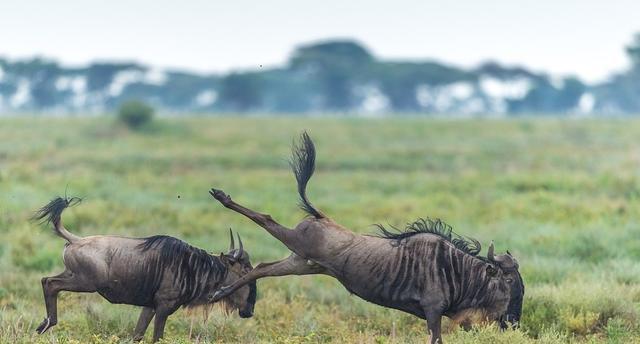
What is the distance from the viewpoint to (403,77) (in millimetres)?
83812

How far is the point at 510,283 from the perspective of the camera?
24.0ft

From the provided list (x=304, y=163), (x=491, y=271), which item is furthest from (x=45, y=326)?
(x=491, y=271)

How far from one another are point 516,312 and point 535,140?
32.9 meters

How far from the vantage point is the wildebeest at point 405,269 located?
718cm

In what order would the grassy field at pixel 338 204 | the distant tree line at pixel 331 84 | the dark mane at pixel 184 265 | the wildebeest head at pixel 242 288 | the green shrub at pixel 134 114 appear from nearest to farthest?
1. the dark mane at pixel 184 265
2. the wildebeest head at pixel 242 288
3. the grassy field at pixel 338 204
4. the green shrub at pixel 134 114
5. the distant tree line at pixel 331 84

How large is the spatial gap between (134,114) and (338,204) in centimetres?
2452

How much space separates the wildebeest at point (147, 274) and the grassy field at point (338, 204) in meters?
0.26

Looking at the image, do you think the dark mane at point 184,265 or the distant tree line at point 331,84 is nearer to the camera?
the dark mane at point 184,265

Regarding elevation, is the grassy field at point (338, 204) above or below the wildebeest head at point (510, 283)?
below

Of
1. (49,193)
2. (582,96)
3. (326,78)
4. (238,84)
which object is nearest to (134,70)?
(238,84)

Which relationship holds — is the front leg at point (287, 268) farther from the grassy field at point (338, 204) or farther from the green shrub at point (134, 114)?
the green shrub at point (134, 114)

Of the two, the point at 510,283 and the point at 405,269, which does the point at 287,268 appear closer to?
the point at 405,269

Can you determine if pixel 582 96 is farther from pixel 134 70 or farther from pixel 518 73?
pixel 134 70

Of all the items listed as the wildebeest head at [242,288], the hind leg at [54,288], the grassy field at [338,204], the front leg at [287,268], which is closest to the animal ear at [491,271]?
the grassy field at [338,204]
